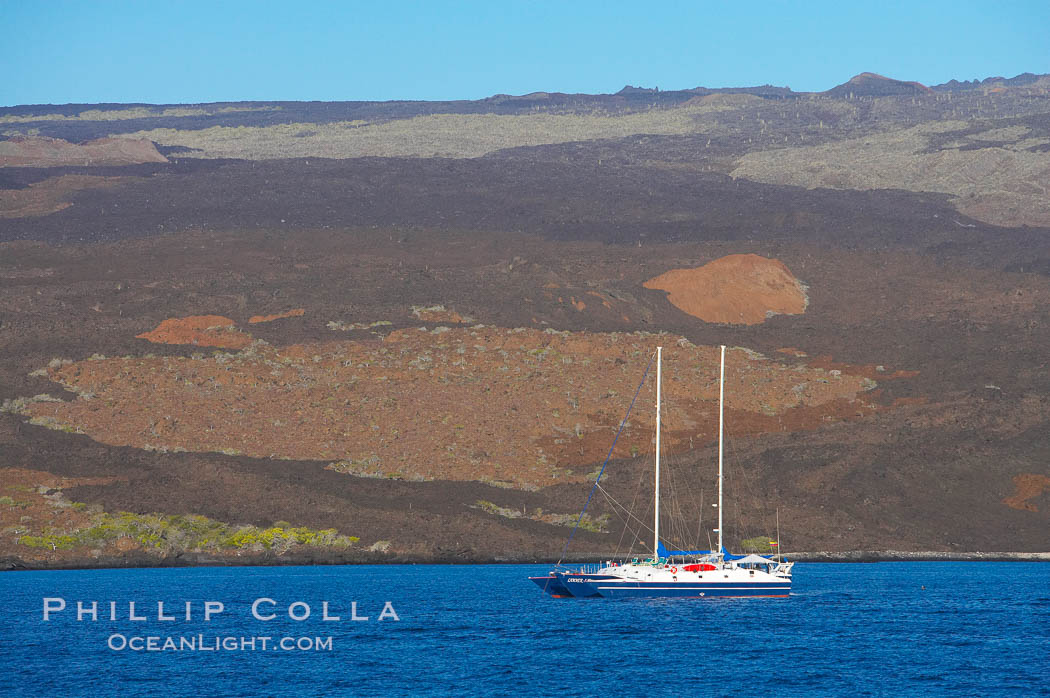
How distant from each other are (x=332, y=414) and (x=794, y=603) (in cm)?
4775

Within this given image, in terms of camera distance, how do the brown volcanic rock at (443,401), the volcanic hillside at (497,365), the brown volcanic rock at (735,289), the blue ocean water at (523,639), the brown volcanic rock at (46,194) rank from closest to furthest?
the blue ocean water at (523,639) < the volcanic hillside at (497,365) < the brown volcanic rock at (443,401) < the brown volcanic rock at (735,289) < the brown volcanic rock at (46,194)

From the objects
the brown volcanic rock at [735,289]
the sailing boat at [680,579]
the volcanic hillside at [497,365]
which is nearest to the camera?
the sailing boat at [680,579]

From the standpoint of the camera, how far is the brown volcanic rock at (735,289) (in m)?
137

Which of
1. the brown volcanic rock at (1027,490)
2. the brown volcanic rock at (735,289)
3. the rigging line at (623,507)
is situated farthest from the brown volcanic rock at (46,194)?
the brown volcanic rock at (1027,490)

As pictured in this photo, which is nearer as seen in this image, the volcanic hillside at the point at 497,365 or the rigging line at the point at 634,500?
the rigging line at the point at 634,500

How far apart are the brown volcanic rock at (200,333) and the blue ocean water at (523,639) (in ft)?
156

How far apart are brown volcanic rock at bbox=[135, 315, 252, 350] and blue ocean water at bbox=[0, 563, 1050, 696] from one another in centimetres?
4751

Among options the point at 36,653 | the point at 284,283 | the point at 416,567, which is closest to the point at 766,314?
the point at 284,283

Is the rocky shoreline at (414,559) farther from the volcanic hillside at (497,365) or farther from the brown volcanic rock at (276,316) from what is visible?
the brown volcanic rock at (276,316)

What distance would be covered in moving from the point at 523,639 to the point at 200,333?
7625 centimetres

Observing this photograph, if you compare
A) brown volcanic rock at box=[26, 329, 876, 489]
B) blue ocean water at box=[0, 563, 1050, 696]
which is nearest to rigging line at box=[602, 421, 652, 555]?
brown volcanic rock at box=[26, 329, 876, 489]

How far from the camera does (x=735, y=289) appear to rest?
141125 mm

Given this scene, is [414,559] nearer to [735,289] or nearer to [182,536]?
[182,536]

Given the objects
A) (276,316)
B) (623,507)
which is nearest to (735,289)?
(276,316)
